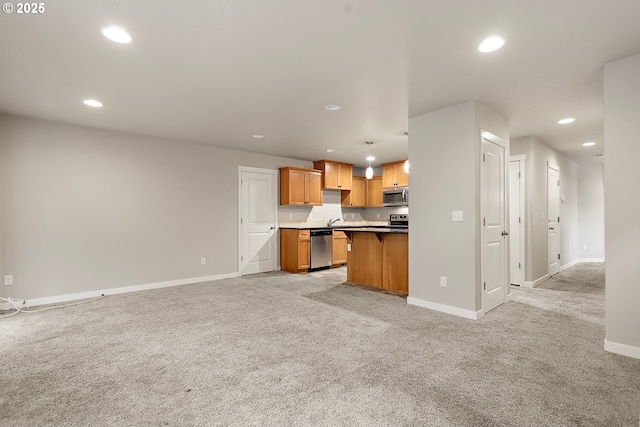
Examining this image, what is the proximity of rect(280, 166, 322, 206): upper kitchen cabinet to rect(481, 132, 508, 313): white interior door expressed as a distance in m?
3.87

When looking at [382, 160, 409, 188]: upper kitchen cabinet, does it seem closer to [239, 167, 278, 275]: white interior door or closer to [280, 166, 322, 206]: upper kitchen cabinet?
[280, 166, 322, 206]: upper kitchen cabinet

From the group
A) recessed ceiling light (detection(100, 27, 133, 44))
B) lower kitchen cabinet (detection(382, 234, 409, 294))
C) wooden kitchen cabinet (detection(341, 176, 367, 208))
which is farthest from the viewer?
wooden kitchen cabinet (detection(341, 176, 367, 208))

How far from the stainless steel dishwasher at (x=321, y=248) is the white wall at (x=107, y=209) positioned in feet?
5.09

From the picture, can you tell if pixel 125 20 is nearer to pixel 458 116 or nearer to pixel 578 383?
pixel 458 116

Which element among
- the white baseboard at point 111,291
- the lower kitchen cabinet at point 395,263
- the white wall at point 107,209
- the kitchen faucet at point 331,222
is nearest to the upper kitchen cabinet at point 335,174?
the kitchen faucet at point 331,222

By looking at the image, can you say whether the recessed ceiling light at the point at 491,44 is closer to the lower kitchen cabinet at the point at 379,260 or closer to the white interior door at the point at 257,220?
the lower kitchen cabinet at the point at 379,260

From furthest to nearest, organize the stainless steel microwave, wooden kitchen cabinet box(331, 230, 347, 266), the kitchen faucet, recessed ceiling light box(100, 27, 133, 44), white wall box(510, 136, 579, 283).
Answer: the kitchen faucet → the stainless steel microwave → wooden kitchen cabinet box(331, 230, 347, 266) → white wall box(510, 136, 579, 283) → recessed ceiling light box(100, 27, 133, 44)

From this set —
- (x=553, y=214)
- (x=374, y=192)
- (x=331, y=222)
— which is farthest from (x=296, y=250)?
(x=553, y=214)

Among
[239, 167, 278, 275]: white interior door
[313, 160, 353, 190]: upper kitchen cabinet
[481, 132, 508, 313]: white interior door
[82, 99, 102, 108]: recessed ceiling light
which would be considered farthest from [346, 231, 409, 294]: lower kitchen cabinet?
[82, 99, 102, 108]: recessed ceiling light

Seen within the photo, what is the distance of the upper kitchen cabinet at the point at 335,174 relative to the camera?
7.26 meters

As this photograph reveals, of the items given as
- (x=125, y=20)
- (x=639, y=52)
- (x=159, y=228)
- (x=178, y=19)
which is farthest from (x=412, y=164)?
(x=159, y=228)

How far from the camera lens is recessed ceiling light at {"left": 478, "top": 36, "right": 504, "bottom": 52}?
7.43 ft

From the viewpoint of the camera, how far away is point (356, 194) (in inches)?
318

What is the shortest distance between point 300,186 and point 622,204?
515 centimetres
